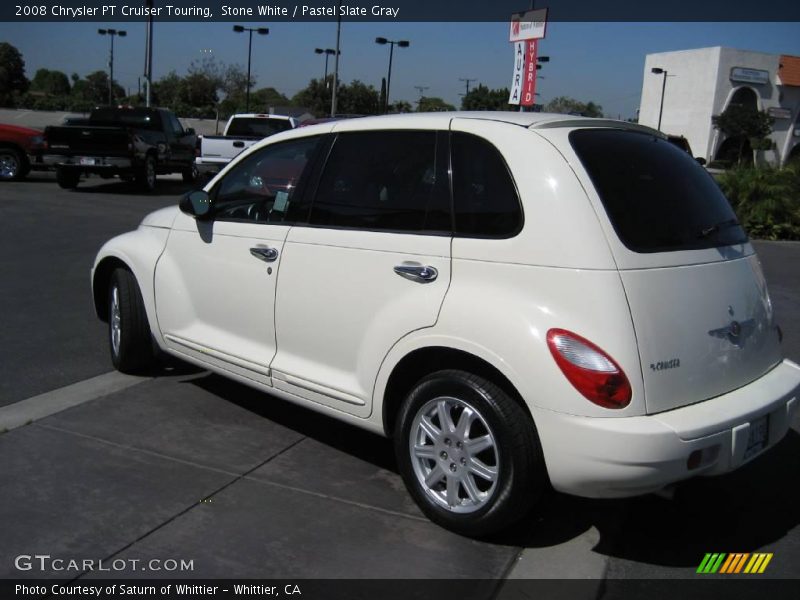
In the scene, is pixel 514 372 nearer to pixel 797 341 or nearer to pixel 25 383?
pixel 25 383

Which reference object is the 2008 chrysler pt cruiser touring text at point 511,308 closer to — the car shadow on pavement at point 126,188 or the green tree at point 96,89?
the car shadow on pavement at point 126,188

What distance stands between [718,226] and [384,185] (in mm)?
1614

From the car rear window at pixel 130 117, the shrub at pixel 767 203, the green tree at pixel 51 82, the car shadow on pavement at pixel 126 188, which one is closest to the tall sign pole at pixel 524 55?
the shrub at pixel 767 203

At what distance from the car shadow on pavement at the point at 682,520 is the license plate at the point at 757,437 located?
1.63 ft

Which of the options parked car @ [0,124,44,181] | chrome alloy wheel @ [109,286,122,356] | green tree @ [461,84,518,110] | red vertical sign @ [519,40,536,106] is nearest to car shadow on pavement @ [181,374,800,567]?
chrome alloy wheel @ [109,286,122,356]

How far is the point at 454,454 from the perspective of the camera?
11.2 ft

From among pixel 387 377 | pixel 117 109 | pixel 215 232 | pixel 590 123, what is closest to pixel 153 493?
pixel 387 377

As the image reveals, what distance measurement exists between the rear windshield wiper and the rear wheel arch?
116 cm

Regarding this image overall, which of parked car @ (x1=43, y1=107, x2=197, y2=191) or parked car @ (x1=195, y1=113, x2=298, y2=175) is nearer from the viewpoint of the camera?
parked car @ (x1=43, y1=107, x2=197, y2=191)

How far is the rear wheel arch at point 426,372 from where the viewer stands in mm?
3234

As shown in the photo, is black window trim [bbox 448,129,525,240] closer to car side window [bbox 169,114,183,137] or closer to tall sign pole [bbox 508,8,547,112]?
tall sign pole [bbox 508,8,547,112]

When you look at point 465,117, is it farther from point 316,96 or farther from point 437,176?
point 316,96

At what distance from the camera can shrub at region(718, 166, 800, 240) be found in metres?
15.0

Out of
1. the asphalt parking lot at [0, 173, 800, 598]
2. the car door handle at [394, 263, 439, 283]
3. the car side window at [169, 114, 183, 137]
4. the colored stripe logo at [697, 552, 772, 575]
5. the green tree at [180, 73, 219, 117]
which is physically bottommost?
the asphalt parking lot at [0, 173, 800, 598]
